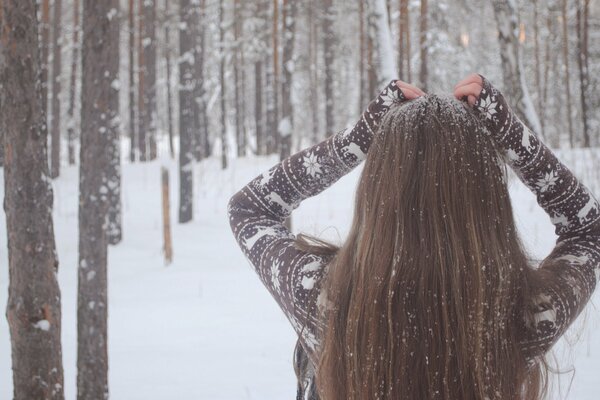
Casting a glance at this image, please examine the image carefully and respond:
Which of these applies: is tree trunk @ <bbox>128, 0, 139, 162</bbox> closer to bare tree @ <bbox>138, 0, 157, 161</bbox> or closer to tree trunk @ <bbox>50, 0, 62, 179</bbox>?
bare tree @ <bbox>138, 0, 157, 161</bbox>

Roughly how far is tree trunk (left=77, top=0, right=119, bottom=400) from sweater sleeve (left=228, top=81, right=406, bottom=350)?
271cm

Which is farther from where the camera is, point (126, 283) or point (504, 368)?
point (126, 283)

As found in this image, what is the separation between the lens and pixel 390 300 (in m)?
1.17

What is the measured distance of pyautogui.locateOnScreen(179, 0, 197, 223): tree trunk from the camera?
11617 mm

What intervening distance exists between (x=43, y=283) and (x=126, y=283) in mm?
4943

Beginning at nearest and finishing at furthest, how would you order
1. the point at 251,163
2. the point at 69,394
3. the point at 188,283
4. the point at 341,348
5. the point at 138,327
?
the point at 341,348
the point at 69,394
the point at 138,327
the point at 188,283
the point at 251,163

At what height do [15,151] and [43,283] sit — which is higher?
[15,151]

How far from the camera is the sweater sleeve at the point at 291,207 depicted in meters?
1.35

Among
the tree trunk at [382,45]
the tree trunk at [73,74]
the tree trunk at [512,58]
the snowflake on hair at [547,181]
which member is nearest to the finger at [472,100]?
the snowflake on hair at [547,181]

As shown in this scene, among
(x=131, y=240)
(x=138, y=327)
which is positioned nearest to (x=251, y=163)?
(x=131, y=240)

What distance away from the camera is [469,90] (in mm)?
1321

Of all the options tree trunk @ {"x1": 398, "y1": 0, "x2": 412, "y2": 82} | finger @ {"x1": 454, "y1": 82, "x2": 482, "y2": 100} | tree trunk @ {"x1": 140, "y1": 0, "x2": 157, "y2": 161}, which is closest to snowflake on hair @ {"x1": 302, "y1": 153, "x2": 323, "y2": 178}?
finger @ {"x1": 454, "y1": 82, "x2": 482, "y2": 100}

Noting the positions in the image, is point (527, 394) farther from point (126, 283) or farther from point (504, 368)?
point (126, 283)

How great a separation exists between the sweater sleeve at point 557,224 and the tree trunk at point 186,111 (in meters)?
10.7
